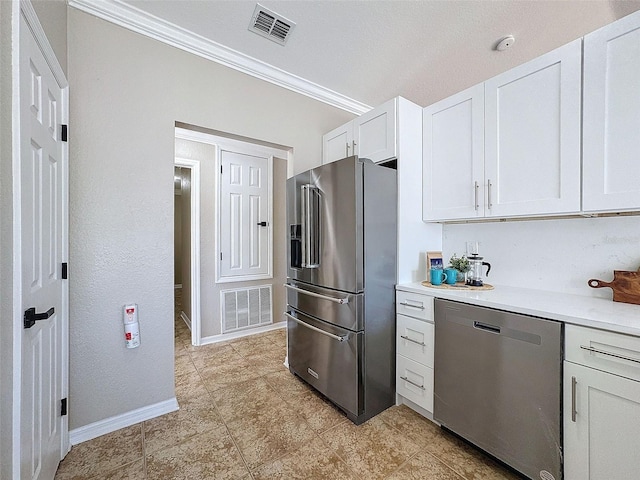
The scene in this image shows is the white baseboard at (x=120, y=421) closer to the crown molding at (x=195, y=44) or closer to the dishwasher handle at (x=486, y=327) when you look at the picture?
the dishwasher handle at (x=486, y=327)

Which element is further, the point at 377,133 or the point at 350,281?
the point at 377,133

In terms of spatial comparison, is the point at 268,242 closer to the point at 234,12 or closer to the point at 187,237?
the point at 187,237

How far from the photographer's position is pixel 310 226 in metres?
2.20

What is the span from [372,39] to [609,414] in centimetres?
257

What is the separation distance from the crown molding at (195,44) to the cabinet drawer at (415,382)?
2.55 m

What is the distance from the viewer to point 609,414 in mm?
1153

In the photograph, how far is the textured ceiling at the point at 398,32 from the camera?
5.87ft

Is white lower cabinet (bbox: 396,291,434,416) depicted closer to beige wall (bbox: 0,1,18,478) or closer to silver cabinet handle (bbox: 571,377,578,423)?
silver cabinet handle (bbox: 571,377,578,423)

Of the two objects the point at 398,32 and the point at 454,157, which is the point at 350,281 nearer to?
the point at 454,157

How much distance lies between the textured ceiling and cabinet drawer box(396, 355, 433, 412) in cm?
238

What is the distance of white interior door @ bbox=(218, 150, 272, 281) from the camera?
11.3 ft

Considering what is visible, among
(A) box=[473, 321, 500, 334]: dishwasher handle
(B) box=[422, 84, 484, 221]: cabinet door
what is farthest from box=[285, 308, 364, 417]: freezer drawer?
(B) box=[422, 84, 484, 221]: cabinet door

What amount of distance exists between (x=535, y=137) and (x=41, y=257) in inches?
106

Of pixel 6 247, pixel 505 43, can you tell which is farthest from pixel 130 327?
pixel 505 43
